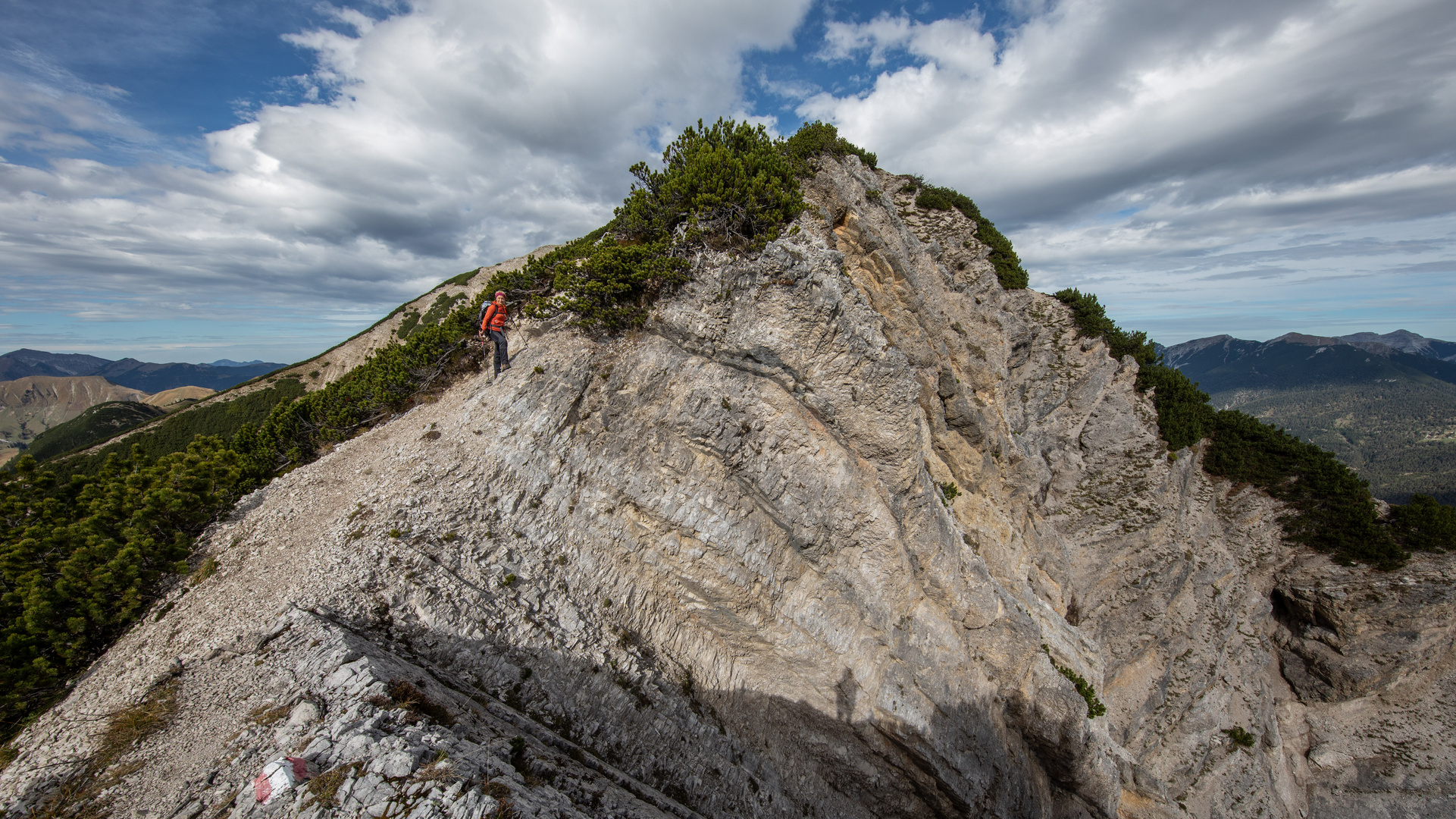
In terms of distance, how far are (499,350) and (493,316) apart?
119cm

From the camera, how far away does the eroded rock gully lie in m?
9.91

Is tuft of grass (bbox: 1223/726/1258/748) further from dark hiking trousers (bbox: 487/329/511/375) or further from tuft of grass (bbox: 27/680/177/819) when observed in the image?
tuft of grass (bbox: 27/680/177/819)

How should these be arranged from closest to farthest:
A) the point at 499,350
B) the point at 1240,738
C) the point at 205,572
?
the point at 205,572
the point at 499,350
the point at 1240,738

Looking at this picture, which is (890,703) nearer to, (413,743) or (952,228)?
(413,743)

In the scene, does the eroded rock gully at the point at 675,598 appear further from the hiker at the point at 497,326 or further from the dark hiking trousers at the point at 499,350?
the hiker at the point at 497,326

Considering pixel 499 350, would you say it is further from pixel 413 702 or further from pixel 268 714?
Result: pixel 268 714

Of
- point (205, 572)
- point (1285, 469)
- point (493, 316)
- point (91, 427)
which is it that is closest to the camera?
point (205, 572)

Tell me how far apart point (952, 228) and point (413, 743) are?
1401 inches

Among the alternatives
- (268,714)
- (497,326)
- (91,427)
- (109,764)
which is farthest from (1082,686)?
(91,427)

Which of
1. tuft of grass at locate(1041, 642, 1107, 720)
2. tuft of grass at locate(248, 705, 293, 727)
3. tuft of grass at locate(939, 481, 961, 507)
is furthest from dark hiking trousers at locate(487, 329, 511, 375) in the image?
tuft of grass at locate(1041, 642, 1107, 720)

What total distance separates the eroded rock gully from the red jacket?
1.28 metres

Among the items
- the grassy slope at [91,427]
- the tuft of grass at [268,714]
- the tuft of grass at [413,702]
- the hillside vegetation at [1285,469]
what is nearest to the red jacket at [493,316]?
the tuft of grass at [413,702]

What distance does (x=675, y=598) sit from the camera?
16875 millimetres

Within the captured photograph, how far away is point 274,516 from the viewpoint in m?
A: 14.9
